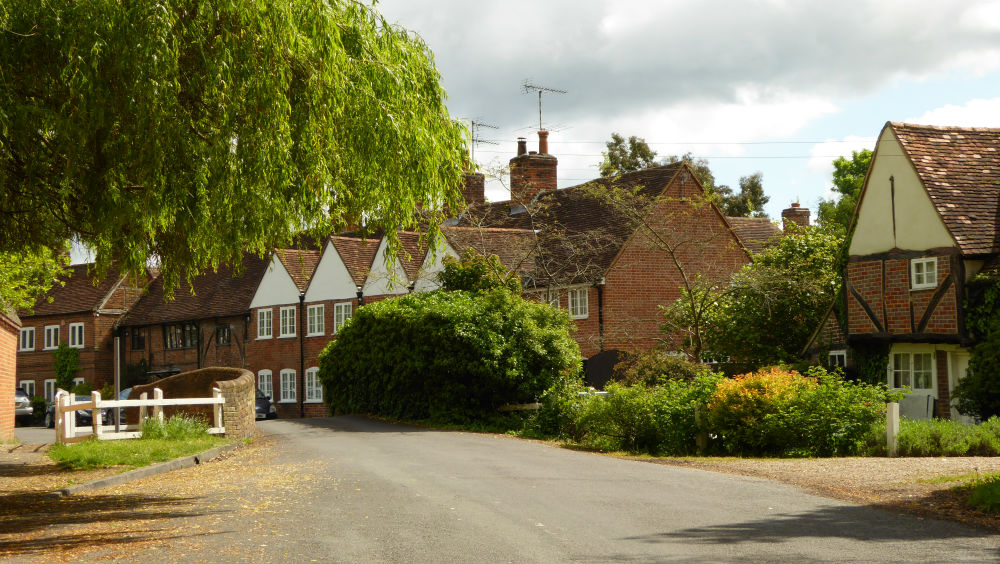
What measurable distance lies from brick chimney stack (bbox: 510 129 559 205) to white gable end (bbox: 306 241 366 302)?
26.6 feet

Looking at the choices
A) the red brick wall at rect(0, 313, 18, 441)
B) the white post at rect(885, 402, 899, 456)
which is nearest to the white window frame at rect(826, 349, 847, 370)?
the white post at rect(885, 402, 899, 456)

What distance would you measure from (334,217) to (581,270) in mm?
24629

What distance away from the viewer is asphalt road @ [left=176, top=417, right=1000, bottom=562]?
8.72 meters

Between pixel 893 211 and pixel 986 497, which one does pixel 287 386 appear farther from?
pixel 986 497

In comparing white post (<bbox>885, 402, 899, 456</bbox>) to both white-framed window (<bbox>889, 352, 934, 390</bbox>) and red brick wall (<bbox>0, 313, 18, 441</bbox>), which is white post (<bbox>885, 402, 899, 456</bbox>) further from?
red brick wall (<bbox>0, 313, 18, 441</bbox>)

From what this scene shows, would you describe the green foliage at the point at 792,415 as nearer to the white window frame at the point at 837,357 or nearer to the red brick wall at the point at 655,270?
the white window frame at the point at 837,357

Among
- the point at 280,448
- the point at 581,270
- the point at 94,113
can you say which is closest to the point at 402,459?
the point at 280,448

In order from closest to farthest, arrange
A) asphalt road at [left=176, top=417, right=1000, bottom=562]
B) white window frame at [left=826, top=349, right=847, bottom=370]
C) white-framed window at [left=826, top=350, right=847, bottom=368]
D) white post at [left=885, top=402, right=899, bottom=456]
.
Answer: asphalt road at [left=176, top=417, right=1000, bottom=562] < white post at [left=885, top=402, right=899, bottom=456] < white window frame at [left=826, top=349, right=847, bottom=370] < white-framed window at [left=826, top=350, right=847, bottom=368]

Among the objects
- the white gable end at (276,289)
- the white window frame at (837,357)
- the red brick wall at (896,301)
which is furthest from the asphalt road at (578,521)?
the white gable end at (276,289)

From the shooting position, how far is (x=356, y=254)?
152 ft

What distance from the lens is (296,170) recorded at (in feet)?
35.8

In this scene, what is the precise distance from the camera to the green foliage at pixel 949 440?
17.3 metres

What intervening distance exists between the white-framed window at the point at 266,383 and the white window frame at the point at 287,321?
2258 mm

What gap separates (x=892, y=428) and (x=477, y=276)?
53.2 feet
